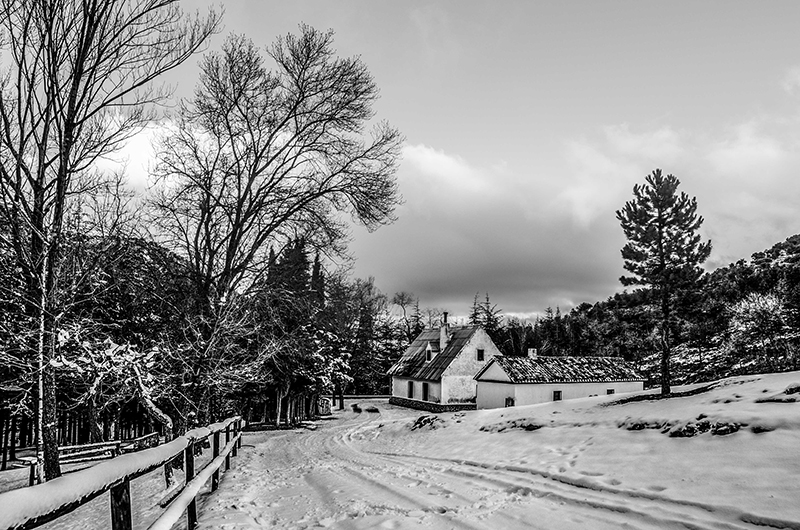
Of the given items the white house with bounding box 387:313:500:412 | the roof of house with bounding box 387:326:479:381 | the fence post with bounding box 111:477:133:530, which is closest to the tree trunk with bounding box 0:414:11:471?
the fence post with bounding box 111:477:133:530

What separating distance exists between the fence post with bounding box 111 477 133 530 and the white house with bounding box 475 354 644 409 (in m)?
29.4

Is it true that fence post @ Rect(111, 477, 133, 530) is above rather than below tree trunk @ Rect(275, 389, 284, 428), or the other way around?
above

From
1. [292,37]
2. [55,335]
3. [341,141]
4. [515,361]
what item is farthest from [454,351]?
[55,335]

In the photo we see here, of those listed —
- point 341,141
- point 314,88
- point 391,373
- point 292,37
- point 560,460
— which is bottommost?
point 391,373

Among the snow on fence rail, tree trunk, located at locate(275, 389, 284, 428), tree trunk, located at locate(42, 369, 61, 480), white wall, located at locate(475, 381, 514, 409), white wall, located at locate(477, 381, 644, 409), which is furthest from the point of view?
white wall, located at locate(475, 381, 514, 409)

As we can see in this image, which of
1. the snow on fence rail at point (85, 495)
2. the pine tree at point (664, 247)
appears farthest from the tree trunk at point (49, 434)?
the pine tree at point (664, 247)

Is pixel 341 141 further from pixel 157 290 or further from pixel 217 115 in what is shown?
pixel 157 290

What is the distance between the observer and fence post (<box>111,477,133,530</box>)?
267cm

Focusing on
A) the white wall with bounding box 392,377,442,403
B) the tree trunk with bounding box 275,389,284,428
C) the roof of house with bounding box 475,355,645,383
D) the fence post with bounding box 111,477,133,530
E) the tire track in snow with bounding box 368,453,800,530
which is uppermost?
the fence post with bounding box 111,477,133,530

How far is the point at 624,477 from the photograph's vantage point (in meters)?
8.10

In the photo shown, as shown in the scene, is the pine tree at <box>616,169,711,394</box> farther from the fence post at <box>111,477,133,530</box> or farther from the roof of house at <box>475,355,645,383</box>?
the fence post at <box>111,477,133,530</box>

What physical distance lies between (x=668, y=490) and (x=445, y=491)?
3.37 m

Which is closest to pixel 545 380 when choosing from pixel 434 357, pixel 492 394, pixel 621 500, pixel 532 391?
pixel 532 391

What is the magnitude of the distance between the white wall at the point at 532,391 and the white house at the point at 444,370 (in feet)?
18.3
